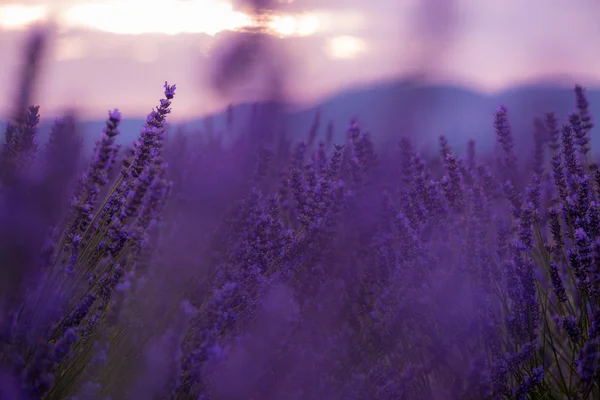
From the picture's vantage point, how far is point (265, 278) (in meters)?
1.90

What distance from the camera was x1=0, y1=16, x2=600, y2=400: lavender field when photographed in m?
1.36

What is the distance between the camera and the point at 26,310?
138 cm

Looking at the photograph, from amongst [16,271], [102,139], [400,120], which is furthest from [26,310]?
[400,120]

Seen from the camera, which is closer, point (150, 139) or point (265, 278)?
point (150, 139)

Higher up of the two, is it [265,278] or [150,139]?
[150,139]

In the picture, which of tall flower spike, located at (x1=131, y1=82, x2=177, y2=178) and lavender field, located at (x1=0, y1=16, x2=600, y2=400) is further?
tall flower spike, located at (x1=131, y1=82, x2=177, y2=178)

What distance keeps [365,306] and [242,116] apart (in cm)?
93

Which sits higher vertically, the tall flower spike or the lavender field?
the tall flower spike

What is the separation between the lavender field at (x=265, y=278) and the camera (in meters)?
1.36

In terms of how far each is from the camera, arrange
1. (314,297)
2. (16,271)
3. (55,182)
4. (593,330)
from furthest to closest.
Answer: (314,297), (593,330), (55,182), (16,271)

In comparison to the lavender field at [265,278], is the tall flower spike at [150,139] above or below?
above

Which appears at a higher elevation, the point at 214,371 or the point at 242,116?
the point at 242,116

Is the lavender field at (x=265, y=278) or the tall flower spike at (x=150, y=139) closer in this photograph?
the lavender field at (x=265, y=278)

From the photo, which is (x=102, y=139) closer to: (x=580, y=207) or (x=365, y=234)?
(x=365, y=234)
